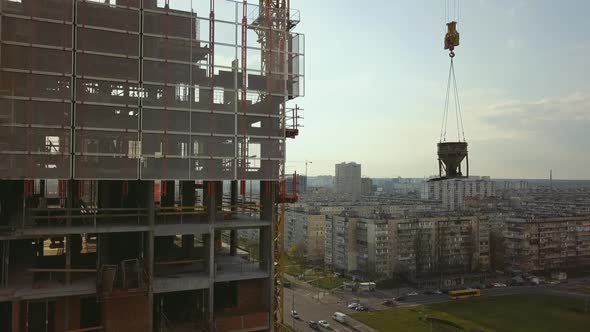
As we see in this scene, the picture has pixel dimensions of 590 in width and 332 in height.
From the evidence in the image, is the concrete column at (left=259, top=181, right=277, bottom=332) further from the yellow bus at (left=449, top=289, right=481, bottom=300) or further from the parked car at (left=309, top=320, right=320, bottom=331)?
the yellow bus at (left=449, top=289, right=481, bottom=300)

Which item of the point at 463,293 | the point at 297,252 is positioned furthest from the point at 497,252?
the point at 297,252

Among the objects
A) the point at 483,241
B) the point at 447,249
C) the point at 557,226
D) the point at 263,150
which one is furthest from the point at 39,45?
the point at 557,226

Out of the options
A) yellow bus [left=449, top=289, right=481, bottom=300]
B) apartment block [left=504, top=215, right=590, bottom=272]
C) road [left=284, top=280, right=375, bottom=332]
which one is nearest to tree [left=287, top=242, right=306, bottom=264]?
road [left=284, top=280, right=375, bottom=332]

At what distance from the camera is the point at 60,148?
14055 mm

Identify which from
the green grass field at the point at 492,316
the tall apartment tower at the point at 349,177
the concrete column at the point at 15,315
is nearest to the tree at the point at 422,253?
the green grass field at the point at 492,316

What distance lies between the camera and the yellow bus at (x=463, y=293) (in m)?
59.6

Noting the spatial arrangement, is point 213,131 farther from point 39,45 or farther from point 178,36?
point 39,45

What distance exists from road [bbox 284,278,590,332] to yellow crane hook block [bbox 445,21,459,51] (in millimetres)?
32782

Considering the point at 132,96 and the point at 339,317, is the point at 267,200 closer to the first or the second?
the point at 132,96

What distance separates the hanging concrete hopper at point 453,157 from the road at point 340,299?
105 feet

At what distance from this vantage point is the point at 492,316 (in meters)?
50.8

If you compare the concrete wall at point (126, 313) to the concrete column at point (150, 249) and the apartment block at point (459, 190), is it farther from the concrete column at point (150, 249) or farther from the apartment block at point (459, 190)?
the apartment block at point (459, 190)

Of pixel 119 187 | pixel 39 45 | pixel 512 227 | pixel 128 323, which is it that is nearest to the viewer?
pixel 39 45

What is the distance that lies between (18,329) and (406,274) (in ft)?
206
